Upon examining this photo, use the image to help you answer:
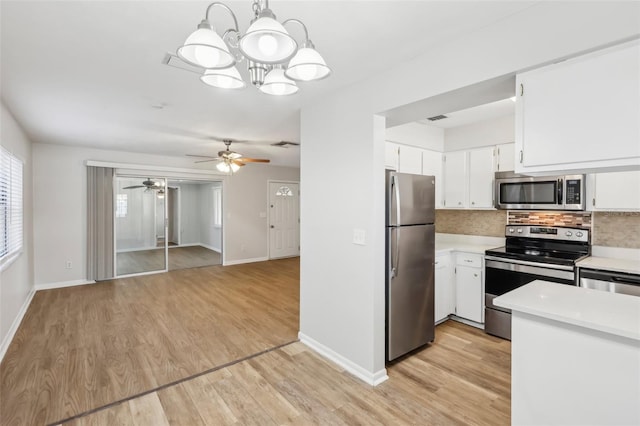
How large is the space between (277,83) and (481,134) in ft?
10.4

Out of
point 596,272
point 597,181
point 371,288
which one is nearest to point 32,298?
point 371,288

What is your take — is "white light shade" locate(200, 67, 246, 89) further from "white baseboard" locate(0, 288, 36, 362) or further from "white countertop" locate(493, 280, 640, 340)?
"white baseboard" locate(0, 288, 36, 362)

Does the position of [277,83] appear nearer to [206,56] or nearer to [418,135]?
[206,56]

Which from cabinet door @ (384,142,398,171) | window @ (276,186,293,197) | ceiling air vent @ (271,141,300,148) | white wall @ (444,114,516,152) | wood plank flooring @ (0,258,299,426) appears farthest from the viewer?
window @ (276,186,293,197)

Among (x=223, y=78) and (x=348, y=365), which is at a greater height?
(x=223, y=78)

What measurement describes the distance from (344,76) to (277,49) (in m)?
1.36

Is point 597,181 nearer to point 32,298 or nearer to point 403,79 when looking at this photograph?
point 403,79

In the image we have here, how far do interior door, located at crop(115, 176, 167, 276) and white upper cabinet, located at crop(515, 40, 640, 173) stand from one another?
6.58 metres

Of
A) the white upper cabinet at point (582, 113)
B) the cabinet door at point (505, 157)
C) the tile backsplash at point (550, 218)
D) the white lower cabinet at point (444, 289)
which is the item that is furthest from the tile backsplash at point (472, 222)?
the white upper cabinet at point (582, 113)

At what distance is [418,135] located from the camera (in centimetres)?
386

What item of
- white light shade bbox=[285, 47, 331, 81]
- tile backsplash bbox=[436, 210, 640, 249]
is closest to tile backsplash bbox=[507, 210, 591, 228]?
tile backsplash bbox=[436, 210, 640, 249]

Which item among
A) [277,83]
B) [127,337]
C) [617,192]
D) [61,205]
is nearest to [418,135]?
[617,192]

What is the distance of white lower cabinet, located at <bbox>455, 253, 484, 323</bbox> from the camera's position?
3543 millimetres

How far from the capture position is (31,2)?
1.61 meters
